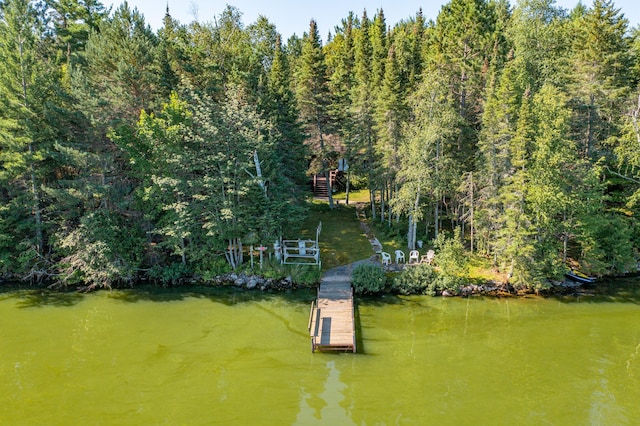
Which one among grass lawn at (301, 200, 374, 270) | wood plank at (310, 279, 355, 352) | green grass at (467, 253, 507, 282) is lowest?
wood plank at (310, 279, 355, 352)

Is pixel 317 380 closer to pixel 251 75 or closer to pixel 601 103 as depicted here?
pixel 251 75

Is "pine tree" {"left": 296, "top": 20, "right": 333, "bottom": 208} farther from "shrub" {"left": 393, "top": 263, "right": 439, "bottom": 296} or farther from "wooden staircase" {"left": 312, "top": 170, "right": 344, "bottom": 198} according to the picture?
"shrub" {"left": 393, "top": 263, "right": 439, "bottom": 296}

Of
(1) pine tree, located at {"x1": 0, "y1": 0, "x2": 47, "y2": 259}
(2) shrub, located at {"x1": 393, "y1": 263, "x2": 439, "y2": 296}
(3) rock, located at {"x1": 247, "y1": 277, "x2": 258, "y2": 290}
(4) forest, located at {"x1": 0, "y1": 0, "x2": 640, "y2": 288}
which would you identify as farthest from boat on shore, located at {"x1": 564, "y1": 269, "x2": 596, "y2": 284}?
(1) pine tree, located at {"x1": 0, "y1": 0, "x2": 47, "y2": 259}

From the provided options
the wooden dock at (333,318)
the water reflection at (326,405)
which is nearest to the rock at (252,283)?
the wooden dock at (333,318)

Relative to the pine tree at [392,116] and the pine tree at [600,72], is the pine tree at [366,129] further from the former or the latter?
the pine tree at [600,72]

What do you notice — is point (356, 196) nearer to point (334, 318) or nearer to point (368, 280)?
point (368, 280)

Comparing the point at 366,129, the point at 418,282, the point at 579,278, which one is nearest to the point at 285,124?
the point at 366,129

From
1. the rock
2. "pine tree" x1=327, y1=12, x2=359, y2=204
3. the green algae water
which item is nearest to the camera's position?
the green algae water
